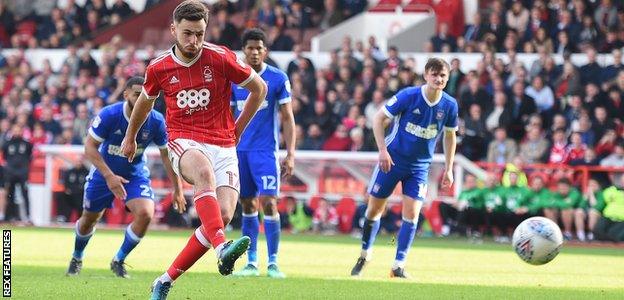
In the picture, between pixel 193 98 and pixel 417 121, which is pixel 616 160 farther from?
pixel 193 98

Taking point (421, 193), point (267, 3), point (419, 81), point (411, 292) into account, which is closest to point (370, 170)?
point (419, 81)

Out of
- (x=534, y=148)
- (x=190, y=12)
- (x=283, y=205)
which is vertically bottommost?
(x=283, y=205)

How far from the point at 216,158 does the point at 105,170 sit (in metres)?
2.96

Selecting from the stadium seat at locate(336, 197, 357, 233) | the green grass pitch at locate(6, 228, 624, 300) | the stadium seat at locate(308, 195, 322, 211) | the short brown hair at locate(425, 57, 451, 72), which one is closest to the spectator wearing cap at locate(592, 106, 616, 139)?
the green grass pitch at locate(6, 228, 624, 300)

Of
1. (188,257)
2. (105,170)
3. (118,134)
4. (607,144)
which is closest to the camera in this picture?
(188,257)

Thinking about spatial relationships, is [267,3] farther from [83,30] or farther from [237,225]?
[237,225]

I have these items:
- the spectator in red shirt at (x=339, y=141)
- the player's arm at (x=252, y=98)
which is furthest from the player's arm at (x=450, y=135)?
the spectator in red shirt at (x=339, y=141)

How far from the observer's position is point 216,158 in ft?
33.1

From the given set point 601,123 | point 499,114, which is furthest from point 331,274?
point 499,114

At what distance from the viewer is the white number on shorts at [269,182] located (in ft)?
45.7

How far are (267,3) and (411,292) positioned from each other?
20.4 metres

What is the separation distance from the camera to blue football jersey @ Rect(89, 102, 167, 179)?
1321 cm

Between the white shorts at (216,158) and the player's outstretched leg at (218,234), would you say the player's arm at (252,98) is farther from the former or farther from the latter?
the player's outstretched leg at (218,234)

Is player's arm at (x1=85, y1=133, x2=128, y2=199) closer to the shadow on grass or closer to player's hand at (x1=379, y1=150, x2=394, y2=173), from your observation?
the shadow on grass
